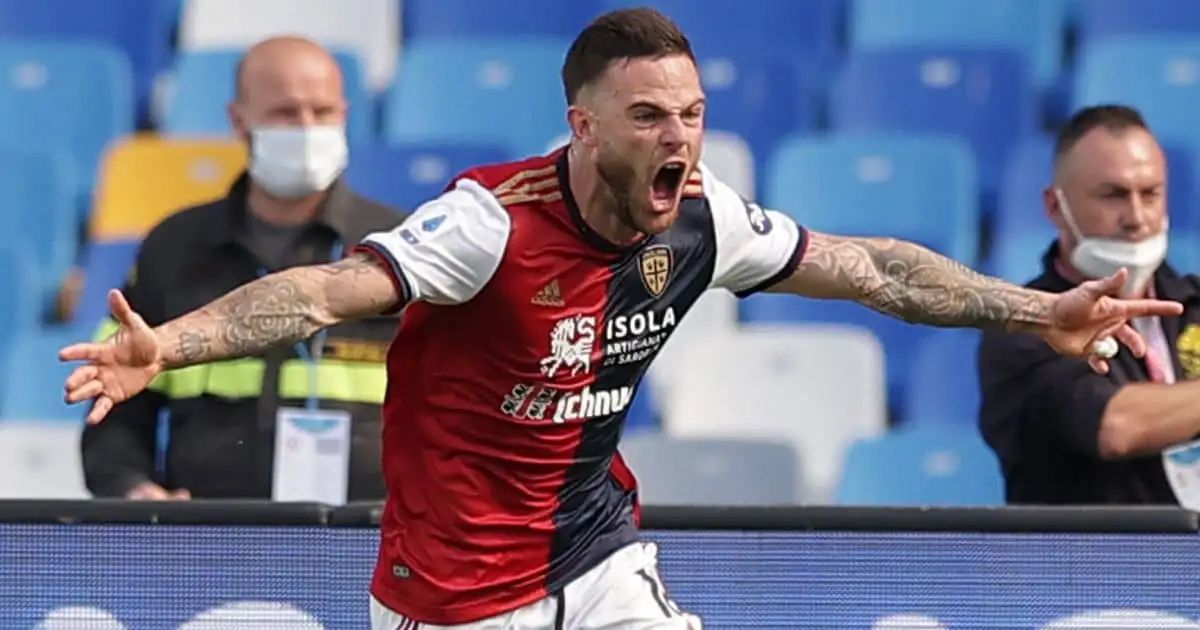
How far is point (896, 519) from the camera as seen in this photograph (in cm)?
461

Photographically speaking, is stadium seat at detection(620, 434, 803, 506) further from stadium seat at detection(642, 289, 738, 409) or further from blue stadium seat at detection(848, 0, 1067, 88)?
blue stadium seat at detection(848, 0, 1067, 88)

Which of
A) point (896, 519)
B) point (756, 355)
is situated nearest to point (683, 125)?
point (896, 519)

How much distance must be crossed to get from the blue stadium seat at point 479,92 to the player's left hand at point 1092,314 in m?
4.07

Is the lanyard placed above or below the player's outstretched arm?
below

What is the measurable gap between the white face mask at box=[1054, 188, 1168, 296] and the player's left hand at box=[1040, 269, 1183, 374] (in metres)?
0.99

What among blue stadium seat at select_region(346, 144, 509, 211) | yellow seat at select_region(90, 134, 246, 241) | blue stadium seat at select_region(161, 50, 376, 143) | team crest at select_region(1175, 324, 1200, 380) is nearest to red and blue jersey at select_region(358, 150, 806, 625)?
team crest at select_region(1175, 324, 1200, 380)

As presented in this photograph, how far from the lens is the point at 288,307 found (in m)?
3.87

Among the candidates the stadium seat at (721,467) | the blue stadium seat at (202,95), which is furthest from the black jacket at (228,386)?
the blue stadium seat at (202,95)

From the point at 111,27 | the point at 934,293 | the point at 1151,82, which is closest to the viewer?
the point at 934,293

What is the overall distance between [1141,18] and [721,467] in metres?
3.13

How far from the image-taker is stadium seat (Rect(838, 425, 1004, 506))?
6535 mm

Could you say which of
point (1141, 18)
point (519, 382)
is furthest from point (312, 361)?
point (1141, 18)

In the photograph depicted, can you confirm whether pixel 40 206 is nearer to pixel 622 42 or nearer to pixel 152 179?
pixel 152 179

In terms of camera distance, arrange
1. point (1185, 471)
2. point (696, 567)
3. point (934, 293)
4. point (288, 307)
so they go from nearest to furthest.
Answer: point (288, 307) → point (934, 293) → point (696, 567) → point (1185, 471)
